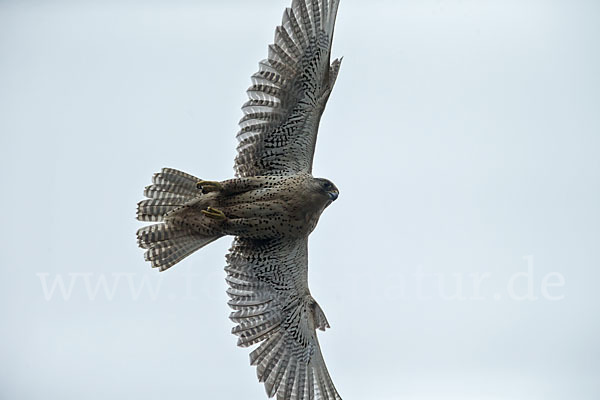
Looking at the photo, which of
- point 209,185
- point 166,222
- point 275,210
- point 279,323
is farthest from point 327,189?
point 166,222

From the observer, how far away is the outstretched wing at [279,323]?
8109mm

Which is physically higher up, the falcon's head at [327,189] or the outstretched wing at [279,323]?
the falcon's head at [327,189]

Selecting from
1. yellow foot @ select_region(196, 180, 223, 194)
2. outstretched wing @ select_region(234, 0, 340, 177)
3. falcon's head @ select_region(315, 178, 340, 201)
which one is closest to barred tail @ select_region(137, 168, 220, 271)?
yellow foot @ select_region(196, 180, 223, 194)

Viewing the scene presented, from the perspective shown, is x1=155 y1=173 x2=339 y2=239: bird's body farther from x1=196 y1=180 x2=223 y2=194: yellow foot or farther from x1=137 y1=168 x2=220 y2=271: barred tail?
x1=137 y1=168 x2=220 y2=271: barred tail

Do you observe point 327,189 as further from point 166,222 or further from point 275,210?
point 166,222

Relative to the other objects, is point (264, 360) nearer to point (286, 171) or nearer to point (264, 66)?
point (286, 171)

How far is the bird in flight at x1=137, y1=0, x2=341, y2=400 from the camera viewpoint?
7656 mm

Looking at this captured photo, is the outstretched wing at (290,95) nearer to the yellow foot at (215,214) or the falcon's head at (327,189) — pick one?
the falcon's head at (327,189)

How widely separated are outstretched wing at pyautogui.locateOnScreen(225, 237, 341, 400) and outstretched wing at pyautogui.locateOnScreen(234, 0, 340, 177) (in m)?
0.93

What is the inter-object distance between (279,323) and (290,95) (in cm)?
239

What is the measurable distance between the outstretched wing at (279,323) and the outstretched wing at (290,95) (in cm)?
93

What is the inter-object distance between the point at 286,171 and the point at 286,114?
571 mm

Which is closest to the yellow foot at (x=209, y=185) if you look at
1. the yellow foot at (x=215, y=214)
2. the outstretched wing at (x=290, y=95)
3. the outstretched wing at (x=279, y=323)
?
the yellow foot at (x=215, y=214)

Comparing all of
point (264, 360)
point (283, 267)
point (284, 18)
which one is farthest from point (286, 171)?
point (264, 360)
